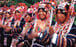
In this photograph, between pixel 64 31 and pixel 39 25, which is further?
pixel 39 25

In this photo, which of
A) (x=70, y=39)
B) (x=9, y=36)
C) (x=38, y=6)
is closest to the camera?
(x=70, y=39)

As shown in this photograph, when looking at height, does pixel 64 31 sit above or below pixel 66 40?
above

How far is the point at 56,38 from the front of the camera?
2.92 m

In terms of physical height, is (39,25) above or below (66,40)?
above

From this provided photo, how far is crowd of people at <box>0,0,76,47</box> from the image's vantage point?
289cm

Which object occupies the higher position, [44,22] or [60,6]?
[60,6]

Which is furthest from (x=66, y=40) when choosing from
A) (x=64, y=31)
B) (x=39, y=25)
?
(x=39, y=25)

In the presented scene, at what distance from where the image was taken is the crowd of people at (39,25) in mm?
2889

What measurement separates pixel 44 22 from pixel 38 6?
0.35m

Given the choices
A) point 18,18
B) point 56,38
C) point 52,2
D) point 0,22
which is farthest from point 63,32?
point 0,22

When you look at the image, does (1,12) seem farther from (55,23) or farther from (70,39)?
(70,39)

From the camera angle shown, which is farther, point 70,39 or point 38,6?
point 38,6

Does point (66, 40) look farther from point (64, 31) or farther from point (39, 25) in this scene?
point (39, 25)

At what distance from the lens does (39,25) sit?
3061mm
